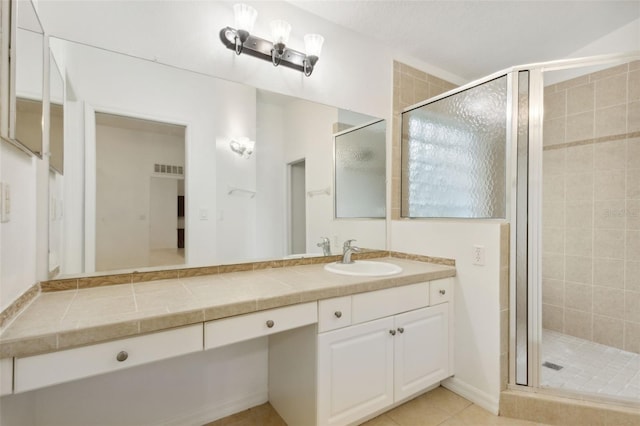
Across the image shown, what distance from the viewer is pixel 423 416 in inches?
63.6

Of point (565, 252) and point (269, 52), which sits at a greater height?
point (269, 52)

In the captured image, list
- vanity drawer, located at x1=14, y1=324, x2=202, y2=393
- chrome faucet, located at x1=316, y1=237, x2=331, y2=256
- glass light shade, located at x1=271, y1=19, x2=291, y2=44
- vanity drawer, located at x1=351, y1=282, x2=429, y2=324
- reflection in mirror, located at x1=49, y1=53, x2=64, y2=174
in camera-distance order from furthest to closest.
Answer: chrome faucet, located at x1=316, y1=237, x2=331, y2=256
glass light shade, located at x1=271, y1=19, x2=291, y2=44
vanity drawer, located at x1=351, y1=282, x2=429, y2=324
reflection in mirror, located at x1=49, y1=53, x2=64, y2=174
vanity drawer, located at x1=14, y1=324, x2=202, y2=393

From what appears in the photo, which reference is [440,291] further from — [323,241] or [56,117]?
[56,117]

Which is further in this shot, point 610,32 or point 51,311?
point 610,32

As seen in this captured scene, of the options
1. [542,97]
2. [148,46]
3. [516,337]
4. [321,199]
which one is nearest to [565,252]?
[516,337]

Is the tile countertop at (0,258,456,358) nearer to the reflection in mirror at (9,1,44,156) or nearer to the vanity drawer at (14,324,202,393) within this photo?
the vanity drawer at (14,324,202,393)

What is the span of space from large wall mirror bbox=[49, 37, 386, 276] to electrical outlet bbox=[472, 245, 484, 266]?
952 mm

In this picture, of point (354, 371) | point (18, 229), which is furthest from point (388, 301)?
point (18, 229)

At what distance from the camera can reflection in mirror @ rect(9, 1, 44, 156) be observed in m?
0.92

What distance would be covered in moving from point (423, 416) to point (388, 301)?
28.3 inches

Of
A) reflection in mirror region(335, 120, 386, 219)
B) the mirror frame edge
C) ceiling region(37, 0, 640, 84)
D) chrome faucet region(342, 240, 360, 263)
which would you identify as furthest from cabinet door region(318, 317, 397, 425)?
ceiling region(37, 0, 640, 84)

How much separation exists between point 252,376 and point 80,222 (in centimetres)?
121

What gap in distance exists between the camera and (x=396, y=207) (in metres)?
2.31

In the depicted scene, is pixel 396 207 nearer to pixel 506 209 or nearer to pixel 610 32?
Answer: pixel 506 209
